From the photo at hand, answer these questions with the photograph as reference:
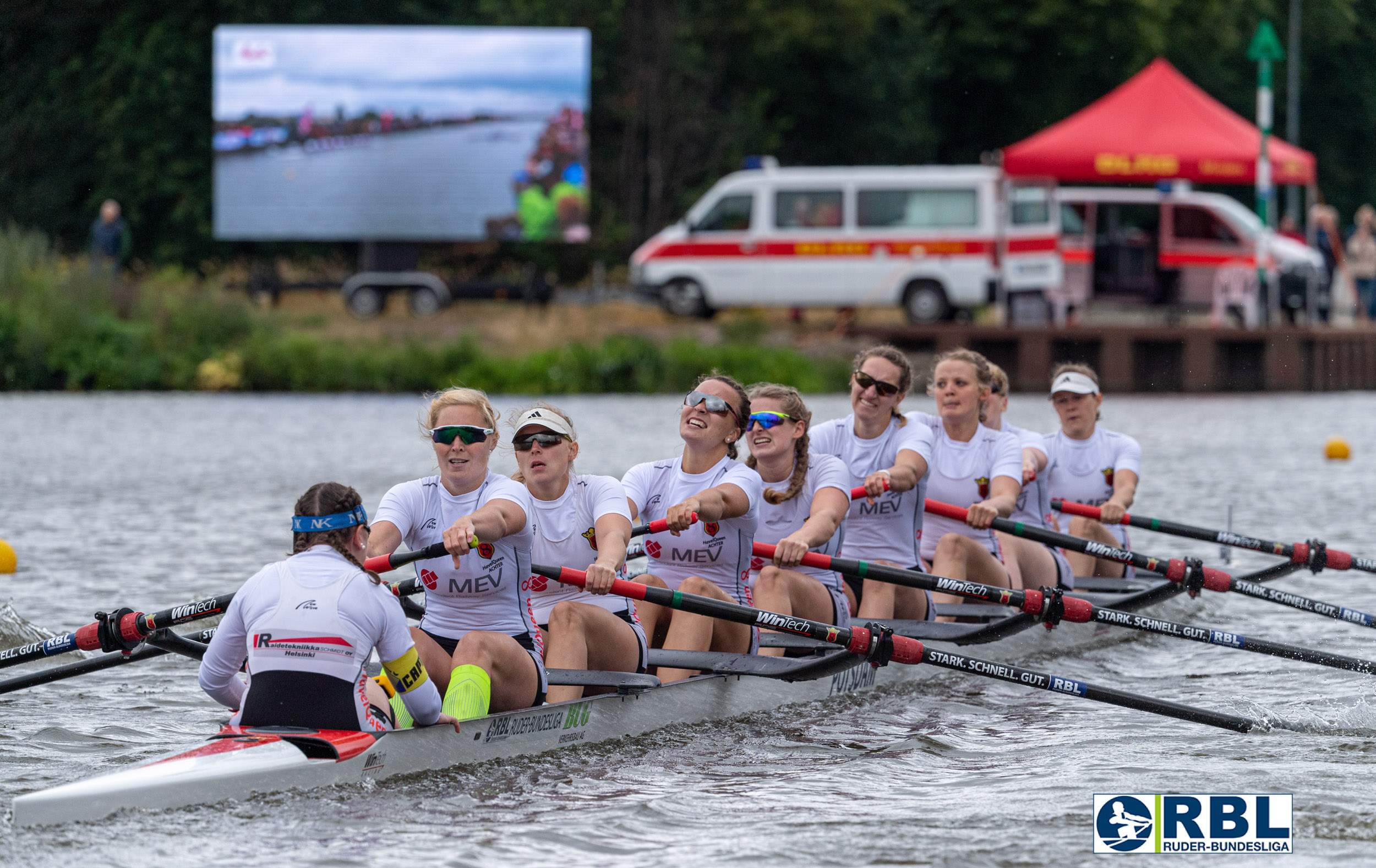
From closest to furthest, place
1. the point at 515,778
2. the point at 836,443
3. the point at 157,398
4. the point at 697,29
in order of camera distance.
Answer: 1. the point at 515,778
2. the point at 836,443
3. the point at 157,398
4. the point at 697,29

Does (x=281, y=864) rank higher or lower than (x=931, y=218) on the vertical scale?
lower

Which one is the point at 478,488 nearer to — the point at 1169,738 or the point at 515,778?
the point at 515,778

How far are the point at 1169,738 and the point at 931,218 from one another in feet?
61.1

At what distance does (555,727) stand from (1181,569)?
345 centimetres

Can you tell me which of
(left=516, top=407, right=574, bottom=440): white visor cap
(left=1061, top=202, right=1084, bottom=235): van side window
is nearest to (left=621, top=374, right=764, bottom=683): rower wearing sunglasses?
(left=516, top=407, right=574, bottom=440): white visor cap

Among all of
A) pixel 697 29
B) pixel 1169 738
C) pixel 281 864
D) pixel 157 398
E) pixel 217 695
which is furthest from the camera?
pixel 697 29

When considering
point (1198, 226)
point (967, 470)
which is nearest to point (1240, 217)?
point (1198, 226)

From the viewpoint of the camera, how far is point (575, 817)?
5.96m

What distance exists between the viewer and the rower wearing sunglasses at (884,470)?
26.9 ft

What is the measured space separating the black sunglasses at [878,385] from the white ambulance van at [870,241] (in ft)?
56.9

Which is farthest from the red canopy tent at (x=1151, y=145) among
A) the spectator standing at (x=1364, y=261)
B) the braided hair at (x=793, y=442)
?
the braided hair at (x=793, y=442)

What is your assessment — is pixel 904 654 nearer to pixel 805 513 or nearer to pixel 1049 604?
pixel 1049 604

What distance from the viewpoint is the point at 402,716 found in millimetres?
5996

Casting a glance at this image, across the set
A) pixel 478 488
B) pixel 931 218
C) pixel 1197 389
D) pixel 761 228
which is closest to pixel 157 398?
pixel 761 228
